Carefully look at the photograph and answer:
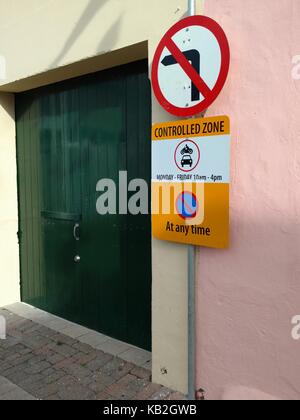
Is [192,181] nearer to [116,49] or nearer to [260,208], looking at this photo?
[260,208]

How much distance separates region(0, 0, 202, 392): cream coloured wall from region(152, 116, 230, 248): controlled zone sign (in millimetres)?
153

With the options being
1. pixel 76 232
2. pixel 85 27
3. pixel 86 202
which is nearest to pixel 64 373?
pixel 76 232

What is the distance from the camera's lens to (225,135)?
2.38 metres

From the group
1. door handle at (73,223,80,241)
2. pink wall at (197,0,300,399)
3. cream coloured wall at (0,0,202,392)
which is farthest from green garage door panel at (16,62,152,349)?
pink wall at (197,0,300,399)

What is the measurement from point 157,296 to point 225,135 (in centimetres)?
133

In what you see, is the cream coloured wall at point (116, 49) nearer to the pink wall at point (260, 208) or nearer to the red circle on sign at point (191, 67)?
the red circle on sign at point (191, 67)

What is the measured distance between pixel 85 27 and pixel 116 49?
17.4 inches

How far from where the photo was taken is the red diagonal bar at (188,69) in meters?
2.37

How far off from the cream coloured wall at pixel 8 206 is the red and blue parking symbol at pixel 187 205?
9.24 feet

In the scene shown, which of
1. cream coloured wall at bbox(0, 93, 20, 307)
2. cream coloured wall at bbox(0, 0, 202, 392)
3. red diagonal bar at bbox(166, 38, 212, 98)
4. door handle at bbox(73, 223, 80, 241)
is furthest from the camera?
cream coloured wall at bbox(0, 93, 20, 307)

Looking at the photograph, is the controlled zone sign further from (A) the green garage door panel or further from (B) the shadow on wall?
(B) the shadow on wall

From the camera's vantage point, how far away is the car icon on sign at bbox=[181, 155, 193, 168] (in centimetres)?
256

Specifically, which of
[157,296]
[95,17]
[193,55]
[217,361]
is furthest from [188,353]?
[95,17]
